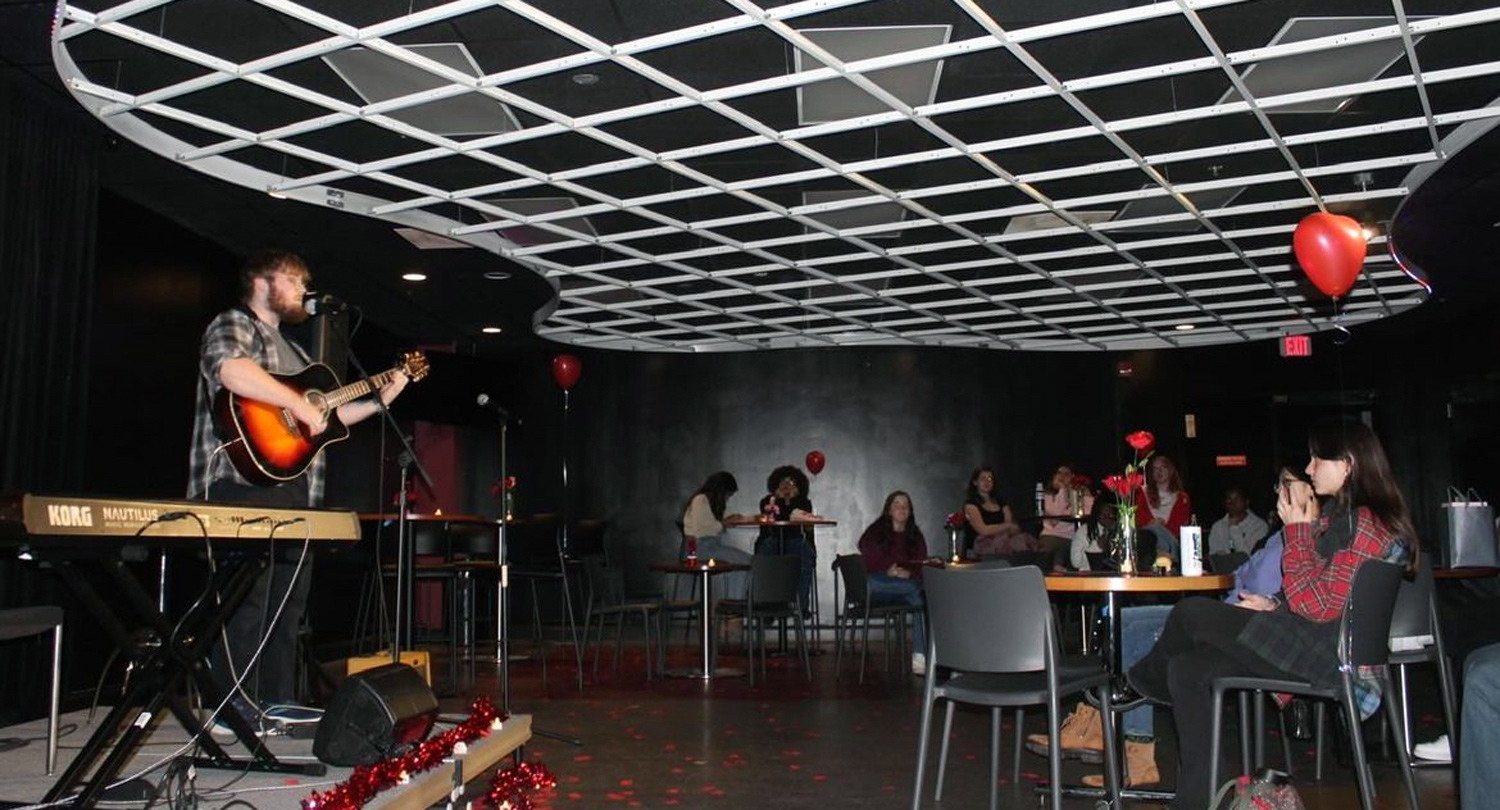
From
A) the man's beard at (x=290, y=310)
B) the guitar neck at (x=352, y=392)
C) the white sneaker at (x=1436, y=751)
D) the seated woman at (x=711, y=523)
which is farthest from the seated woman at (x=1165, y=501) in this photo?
the man's beard at (x=290, y=310)

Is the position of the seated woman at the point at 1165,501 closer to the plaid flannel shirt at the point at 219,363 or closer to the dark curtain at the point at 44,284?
the plaid flannel shirt at the point at 219,363

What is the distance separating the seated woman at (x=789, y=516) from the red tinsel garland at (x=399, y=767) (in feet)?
18.5

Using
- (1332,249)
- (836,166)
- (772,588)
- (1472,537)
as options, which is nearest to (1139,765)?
(1472,537)

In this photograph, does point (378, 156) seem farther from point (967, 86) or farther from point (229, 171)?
point (967, 86)

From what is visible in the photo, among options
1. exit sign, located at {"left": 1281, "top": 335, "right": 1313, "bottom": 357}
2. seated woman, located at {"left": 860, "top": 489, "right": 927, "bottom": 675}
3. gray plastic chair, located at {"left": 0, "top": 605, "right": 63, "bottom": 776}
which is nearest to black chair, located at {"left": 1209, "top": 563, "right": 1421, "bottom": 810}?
gray plastic chair, located at {"left": 0, "top": 605, "right": 63, "bottom": 776}

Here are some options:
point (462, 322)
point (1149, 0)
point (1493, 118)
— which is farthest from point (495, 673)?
point (1493, 118)

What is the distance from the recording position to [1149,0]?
5.12m

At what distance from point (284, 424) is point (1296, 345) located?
38.1 feet

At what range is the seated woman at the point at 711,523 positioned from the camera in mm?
8633

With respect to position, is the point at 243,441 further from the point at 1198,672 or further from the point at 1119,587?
the point at 1198,672

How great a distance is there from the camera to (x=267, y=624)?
11.3 ft

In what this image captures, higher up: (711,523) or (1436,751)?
(711,523)

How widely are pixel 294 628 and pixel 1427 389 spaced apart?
11642 mm

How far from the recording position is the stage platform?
2672 millimetres
